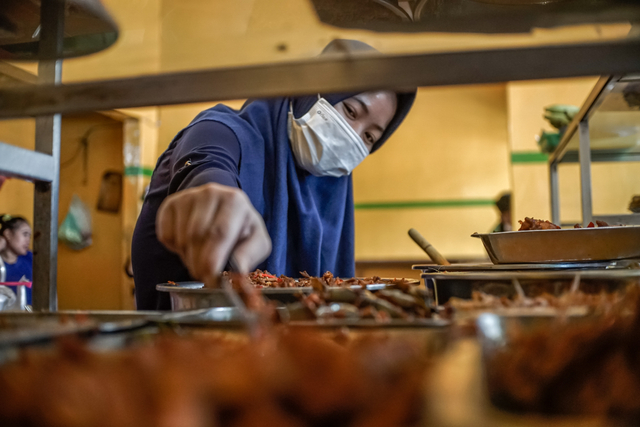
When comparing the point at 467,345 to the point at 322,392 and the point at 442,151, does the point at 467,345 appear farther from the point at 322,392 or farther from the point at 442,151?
the point at 442,151

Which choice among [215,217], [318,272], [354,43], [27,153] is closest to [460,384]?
[215,217]

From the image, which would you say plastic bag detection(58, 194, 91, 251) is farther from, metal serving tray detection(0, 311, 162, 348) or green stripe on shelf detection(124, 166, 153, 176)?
metal serving tray detection(0, 311, 162, 348)

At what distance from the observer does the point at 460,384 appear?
502 mm

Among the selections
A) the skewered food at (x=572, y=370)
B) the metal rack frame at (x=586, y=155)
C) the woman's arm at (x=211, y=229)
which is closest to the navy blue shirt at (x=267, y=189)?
the woman's arm at (x=211, y=229)

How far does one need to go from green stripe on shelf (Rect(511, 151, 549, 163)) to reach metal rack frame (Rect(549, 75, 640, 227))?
239 centimetres

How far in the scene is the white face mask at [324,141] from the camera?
179cm

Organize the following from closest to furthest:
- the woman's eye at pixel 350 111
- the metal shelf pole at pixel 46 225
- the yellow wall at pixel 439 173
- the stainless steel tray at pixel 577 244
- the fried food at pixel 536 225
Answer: the metal shelf pole at pixel 46 225, the stainless steel tray at pixel 577 244, the fried food at pixel 536 225, the woman's eye at pixel 350 111, the yellow wall at pixel 439 173

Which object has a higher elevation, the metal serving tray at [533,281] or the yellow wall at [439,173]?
the yellow wall at [439,173]

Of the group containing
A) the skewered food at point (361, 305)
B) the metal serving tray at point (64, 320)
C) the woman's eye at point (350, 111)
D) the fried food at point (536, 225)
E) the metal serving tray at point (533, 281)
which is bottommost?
the metal serving tray at point (64, 320)

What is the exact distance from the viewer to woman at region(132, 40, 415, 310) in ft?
5.62

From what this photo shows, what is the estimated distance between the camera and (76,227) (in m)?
6.14

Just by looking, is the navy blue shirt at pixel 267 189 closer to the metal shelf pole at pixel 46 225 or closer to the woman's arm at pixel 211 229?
the metal shelf pole at pixel 46 225

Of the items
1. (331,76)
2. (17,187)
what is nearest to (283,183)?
(331,76)

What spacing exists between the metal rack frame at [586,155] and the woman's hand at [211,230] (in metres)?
1.60
